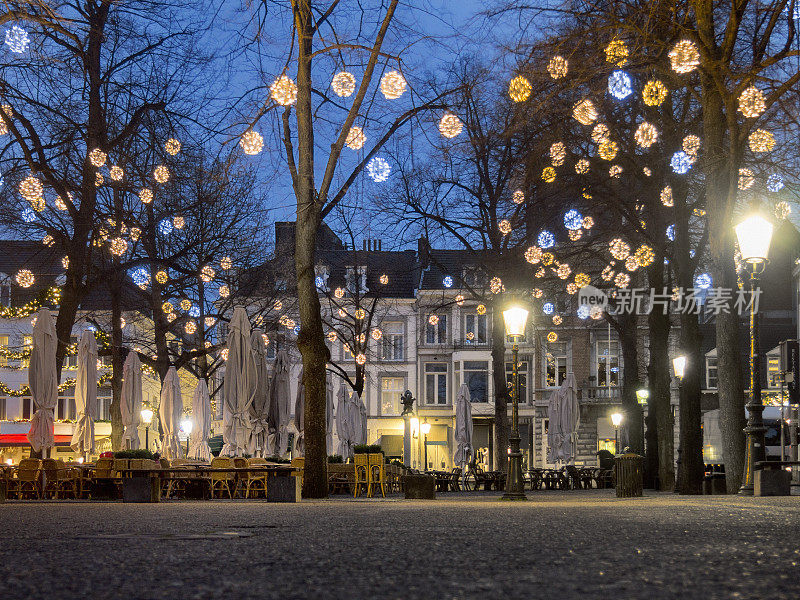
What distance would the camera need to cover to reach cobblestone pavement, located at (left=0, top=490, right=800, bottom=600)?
379cm

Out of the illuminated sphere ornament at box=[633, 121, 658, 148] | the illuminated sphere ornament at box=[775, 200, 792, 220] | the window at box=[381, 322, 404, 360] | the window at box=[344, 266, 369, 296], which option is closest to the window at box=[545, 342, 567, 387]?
the window at box=[381, 322, 404, 360]

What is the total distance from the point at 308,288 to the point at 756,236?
7.91 m

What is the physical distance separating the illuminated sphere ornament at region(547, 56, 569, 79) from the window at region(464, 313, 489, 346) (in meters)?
45.1

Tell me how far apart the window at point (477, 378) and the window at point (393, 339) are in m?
4.30

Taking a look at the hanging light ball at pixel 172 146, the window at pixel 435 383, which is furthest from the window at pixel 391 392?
the hanging light ball at pixel 172 146

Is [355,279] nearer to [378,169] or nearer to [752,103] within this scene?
[378,169]

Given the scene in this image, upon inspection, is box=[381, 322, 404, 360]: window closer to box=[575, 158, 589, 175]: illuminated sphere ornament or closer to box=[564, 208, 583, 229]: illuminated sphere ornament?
box=[564, 208, 583, 229]: illuminated sphere ornament

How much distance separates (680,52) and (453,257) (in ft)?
153

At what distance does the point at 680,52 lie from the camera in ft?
48.8

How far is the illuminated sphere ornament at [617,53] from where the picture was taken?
15025mm

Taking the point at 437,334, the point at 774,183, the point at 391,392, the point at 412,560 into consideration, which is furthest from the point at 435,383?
the point at 412,560

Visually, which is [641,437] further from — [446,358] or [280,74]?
[446,358]

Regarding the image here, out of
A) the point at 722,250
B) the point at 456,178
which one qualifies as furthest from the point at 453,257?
the point at 722,250

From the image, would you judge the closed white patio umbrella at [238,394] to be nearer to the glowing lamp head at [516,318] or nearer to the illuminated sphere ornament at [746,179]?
the glowing lamp head at [516,318]
